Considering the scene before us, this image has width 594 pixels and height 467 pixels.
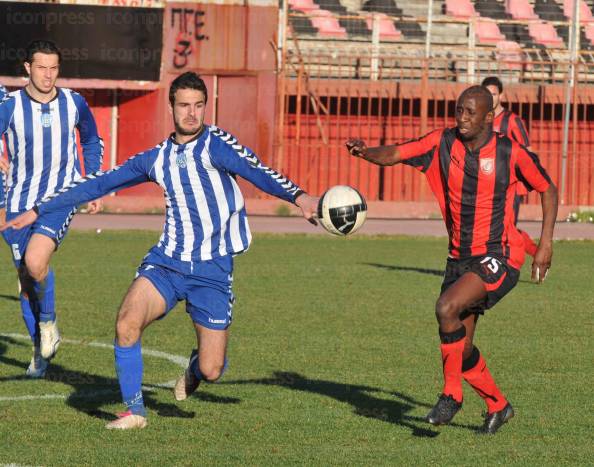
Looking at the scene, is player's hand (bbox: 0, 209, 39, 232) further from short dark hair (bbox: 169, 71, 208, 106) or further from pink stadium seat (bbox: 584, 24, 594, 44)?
pink stadium seat (bbox: 584, 24, 594, 44)

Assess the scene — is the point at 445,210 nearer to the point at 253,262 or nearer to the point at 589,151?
the point at 253,262

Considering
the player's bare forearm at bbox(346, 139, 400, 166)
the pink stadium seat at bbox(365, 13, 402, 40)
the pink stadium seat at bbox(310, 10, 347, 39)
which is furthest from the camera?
the pink stadium seat at bbox(365, 13, 402, 40)

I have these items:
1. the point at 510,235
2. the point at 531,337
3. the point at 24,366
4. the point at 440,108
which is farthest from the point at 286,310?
the point at 440,108

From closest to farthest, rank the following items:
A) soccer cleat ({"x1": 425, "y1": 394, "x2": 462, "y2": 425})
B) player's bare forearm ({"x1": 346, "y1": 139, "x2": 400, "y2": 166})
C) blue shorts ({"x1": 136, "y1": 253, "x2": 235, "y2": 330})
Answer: soccer cleat ({"x1": 425, "y1": 394, "x2": 462, "y2": 425}), blue shorts ({"x1": 136, "y1": 253, "x2": 235, "y2": 330}), player's bare forearm ({"x1": 346, "y1": 139, "x2": 400, "y2": 166})

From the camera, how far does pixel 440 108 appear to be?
27.0 metres

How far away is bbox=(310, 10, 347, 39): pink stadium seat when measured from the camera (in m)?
27.8

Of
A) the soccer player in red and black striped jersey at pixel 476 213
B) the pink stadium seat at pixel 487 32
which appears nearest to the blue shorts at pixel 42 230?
the soccer player in red and black striped jersey at pixel 476 213

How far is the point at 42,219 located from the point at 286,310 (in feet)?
12.3

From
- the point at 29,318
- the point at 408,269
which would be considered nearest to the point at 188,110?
the point at 29,318

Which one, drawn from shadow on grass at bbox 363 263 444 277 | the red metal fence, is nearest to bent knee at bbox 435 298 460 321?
shadow on grass at bbox 363 263 444 277

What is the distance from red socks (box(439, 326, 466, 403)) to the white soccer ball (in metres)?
0.79

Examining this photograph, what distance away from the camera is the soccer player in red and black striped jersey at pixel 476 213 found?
7195mm

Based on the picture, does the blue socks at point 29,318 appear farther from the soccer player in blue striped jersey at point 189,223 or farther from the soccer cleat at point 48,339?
the soccer player in blue striped jersey at point 189,223

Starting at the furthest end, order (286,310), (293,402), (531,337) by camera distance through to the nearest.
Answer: (286,310), (531,337), (293,402)
